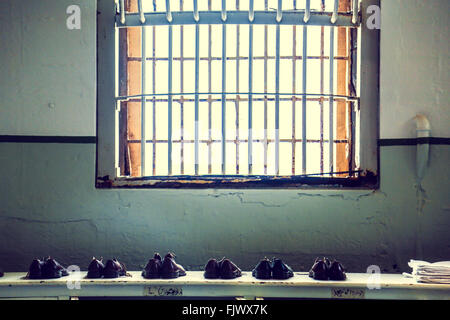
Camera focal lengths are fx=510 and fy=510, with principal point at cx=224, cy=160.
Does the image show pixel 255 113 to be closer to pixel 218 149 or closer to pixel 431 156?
pixel 218 149

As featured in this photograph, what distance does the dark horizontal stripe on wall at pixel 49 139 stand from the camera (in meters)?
3.14

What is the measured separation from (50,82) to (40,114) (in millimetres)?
209

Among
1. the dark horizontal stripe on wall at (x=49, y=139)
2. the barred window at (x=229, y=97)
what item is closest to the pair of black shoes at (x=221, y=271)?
the barred window at (x=229, y=97)

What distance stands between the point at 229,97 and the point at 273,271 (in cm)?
117

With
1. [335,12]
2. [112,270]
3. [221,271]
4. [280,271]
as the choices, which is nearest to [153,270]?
[112,270]

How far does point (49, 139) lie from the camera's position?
10.3 feet

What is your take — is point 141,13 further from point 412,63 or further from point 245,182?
point 412,63

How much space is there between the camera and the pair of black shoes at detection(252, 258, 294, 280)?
2.68 metres

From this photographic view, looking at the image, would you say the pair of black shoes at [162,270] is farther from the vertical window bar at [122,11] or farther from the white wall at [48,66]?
the vertical window bar at [122,11]

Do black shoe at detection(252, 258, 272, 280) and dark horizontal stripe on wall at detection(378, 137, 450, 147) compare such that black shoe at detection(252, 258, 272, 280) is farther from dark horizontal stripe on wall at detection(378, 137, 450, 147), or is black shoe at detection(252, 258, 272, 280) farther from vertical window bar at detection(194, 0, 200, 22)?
vertical window bar at detection(194, 0, 200, 22)

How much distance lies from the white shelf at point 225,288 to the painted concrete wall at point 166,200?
0.49 m

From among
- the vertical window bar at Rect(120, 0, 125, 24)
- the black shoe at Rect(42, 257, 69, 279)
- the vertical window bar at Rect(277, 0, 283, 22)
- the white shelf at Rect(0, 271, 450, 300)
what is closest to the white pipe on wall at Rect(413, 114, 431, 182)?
the white shelf at Rect(0, 271, 450, 300)

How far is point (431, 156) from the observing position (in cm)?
308
